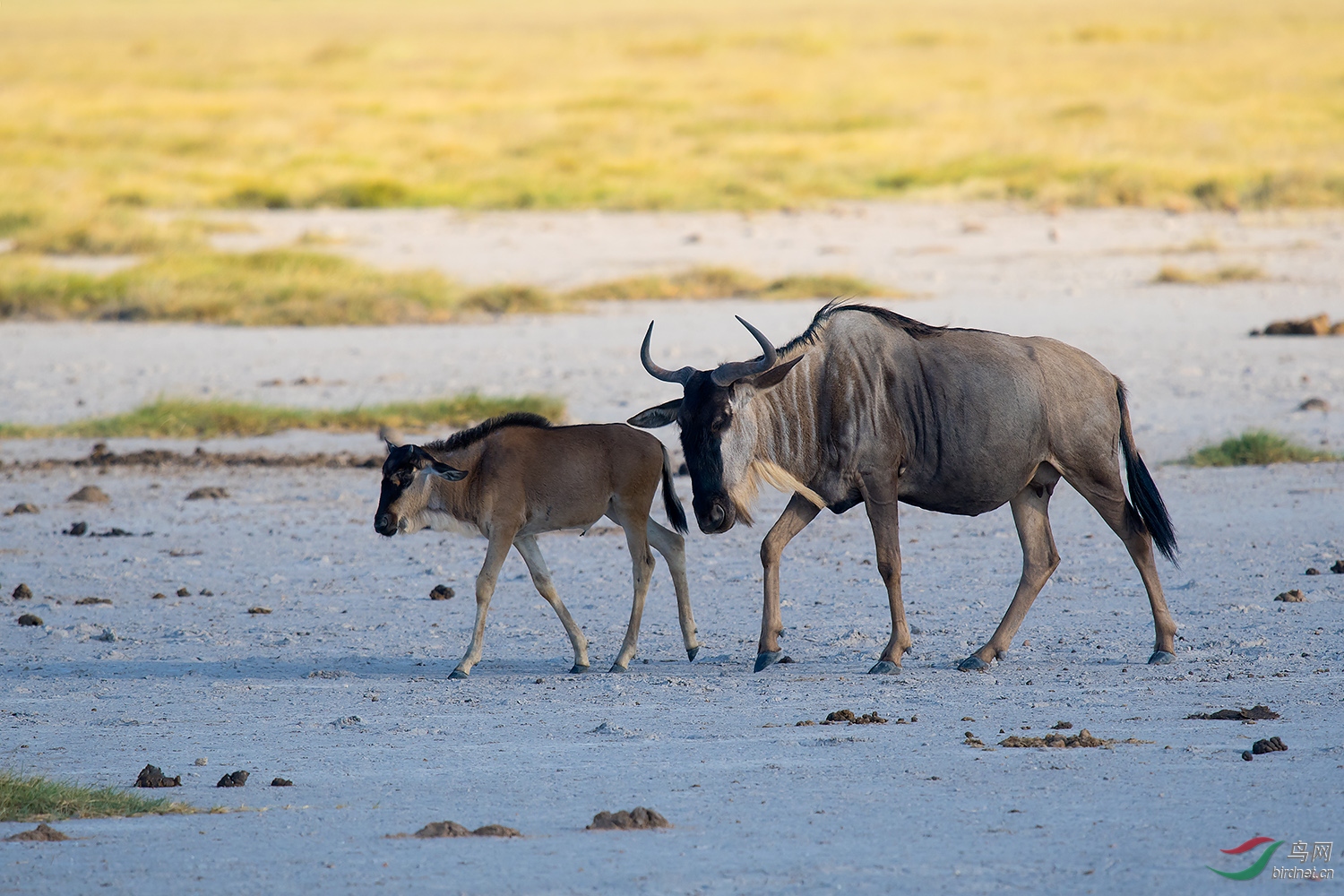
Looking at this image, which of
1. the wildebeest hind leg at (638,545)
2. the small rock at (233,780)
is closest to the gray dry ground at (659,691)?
the small rock at (233,780)

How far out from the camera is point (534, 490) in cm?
817

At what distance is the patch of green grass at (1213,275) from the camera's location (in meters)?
21.2

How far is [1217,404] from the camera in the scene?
14.6m

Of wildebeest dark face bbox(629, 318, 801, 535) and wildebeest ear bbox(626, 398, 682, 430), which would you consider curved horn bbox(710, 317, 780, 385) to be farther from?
wildebeest ear bbox(626, 398, 682, 430)

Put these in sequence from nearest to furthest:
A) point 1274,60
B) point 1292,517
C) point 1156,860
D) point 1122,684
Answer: point 1156,860 < point 1122,684 < point 1292,517 < point 1274,60

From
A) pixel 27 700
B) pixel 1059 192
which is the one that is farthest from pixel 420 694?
pixel 1059 192

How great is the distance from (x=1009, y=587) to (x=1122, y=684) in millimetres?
2103

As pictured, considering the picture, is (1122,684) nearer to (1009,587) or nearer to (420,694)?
(1009,587)

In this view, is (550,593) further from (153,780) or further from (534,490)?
(153,780)

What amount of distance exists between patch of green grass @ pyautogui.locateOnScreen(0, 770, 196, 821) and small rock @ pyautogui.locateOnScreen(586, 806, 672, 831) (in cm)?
131

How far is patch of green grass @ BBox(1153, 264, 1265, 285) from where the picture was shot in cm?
2119

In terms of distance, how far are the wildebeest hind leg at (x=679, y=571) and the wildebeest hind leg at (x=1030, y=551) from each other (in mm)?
1242

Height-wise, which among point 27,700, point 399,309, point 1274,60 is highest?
point 1274,60

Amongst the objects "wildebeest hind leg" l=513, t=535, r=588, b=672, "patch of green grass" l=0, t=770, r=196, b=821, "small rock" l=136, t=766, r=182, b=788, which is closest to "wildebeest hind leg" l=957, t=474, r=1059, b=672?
"wildebeest hind leg" l=513, t=535, r=588, b=672
